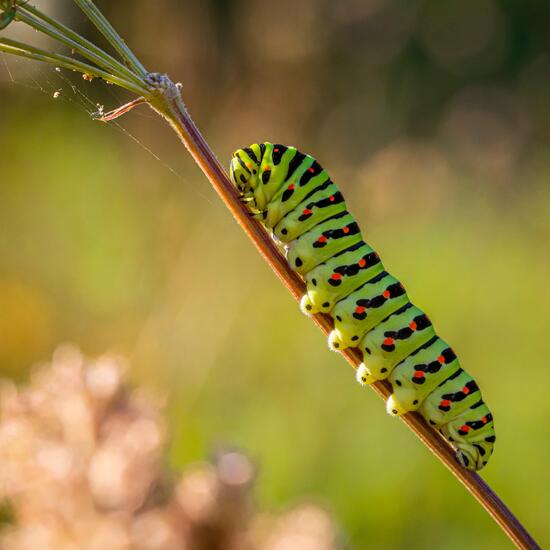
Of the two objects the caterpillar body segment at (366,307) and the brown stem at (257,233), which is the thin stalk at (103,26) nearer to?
the brown stem at (257,233)

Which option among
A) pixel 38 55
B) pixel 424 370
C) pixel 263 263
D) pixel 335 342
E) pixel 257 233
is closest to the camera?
pixel 38 55

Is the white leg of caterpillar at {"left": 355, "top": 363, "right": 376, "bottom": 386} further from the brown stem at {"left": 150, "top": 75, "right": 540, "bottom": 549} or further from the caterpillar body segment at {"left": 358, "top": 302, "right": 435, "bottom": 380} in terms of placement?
the brown stem at {"left": 150, "top": 75, "right": 540, "bottom": 549}

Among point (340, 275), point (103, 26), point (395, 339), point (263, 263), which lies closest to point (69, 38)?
point (103, 26)

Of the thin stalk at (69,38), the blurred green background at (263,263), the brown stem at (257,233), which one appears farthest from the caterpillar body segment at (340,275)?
the blurred green background at (263,263)

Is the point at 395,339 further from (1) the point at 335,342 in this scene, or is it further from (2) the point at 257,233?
(2) the point at 257,233

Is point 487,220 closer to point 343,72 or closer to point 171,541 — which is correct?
point 343,72
